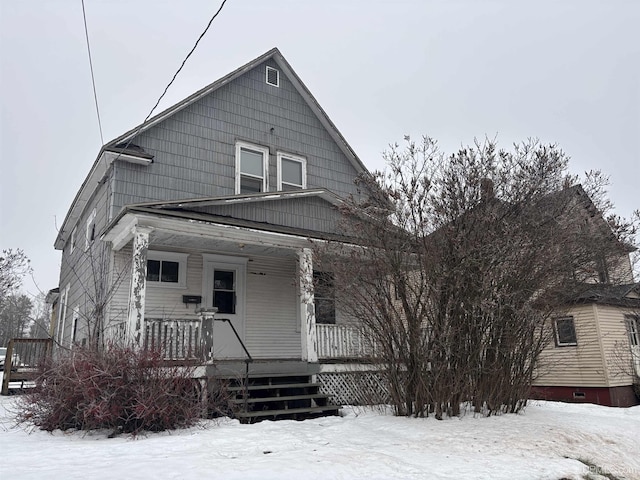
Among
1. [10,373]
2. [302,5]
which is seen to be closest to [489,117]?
[302,5]

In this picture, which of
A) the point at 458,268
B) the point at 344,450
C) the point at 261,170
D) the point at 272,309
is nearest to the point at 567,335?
the point at 272,309

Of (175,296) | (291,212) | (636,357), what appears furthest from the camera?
(636,357)

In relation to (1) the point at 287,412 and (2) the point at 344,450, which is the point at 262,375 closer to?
(1) the point at 287,412

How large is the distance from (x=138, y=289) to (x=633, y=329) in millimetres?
16071

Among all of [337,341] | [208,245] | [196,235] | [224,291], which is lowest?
[337,341]

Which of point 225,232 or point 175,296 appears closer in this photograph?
point 225,232

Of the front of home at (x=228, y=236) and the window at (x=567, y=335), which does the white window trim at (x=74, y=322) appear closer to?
the front of home at (x=228, y=236)

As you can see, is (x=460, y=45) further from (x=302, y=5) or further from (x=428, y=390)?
(x=428, y=390)

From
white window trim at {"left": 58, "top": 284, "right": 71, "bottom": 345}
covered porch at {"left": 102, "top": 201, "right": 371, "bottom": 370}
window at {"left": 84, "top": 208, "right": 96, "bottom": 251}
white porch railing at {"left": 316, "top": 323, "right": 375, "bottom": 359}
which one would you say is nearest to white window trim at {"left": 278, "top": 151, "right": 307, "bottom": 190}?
covered porch at {"left": 102, "top": 201, "right": 371, "bottom": 370}

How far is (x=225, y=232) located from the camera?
914cm

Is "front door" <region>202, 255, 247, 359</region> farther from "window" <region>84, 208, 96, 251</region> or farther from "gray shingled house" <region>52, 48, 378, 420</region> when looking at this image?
"window" <region>84, 208, 96, 251</region>

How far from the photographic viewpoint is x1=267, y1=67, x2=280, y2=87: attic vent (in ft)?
44.7

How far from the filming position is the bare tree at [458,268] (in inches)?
273

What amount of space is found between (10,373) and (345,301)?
34.4 ft
